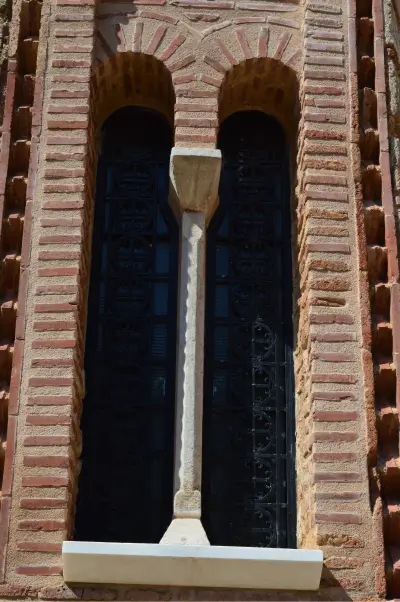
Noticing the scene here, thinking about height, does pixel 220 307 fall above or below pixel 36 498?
above

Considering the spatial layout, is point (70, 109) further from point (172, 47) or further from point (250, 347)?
point (250, 347)

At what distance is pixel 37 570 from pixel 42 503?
0.96ft

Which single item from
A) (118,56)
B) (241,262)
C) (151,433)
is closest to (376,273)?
(241,262)

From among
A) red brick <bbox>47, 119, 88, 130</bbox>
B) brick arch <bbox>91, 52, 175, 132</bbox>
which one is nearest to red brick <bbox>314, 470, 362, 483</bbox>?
red brick <bbox>47, 119, 88, 130</bbox>

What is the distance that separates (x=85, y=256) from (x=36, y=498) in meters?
1.30

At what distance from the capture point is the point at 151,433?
5.77 metres

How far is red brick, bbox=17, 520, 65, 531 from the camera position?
5156 millimetres

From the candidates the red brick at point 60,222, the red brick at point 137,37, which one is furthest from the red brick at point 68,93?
the red brick at point 60,222

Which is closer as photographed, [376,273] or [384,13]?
[376,273]

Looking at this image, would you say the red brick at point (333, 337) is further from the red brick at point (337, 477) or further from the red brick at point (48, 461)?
the red brick at point (48, 461)

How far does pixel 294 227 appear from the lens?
6203 mm

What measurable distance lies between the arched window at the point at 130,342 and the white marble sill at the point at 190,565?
0.54 meters

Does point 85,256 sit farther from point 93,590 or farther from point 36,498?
point 93,590

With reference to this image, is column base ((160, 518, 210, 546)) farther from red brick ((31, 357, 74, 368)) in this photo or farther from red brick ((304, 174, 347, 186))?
red brick ((304, 174, 347, 186))
